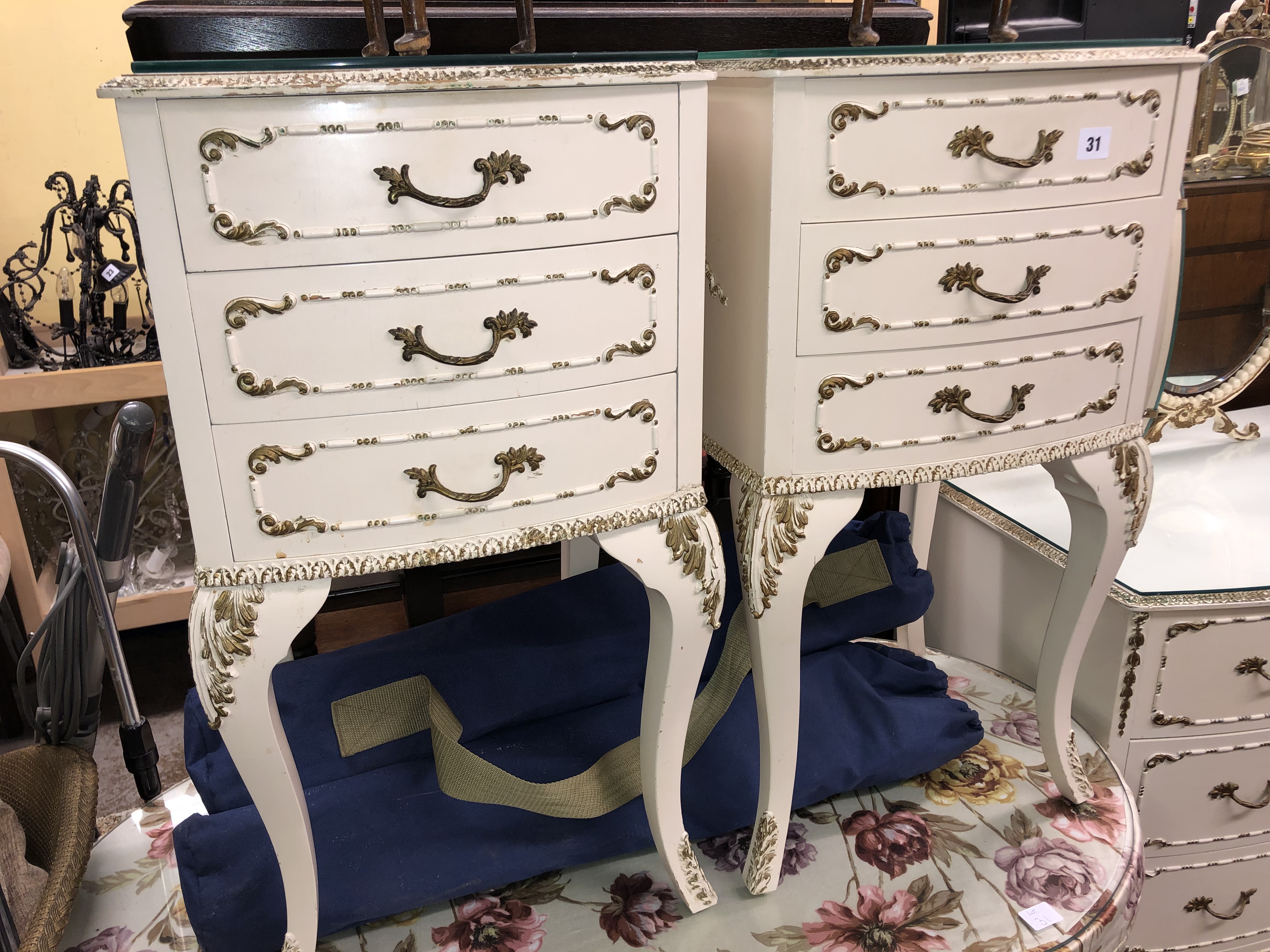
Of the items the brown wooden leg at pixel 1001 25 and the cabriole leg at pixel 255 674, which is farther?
the brown wooden leg at pixel 1001 25

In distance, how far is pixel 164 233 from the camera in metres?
0.60

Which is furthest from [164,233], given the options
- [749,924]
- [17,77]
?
[17,77]

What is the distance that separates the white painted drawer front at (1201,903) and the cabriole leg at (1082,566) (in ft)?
0.70

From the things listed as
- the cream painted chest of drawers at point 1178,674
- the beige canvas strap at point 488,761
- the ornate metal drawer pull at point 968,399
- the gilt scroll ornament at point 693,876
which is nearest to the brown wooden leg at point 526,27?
the ornate metal drawer pull at point 968,399

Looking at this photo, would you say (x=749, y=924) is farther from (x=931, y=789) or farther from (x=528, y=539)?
(x=528, y=539)

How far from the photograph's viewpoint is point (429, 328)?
0.66 m

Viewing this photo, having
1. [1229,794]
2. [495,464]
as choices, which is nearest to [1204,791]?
[1229,794]

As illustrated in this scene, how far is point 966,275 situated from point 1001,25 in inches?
9.2

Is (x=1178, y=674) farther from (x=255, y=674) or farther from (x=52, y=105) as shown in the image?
(x=52, y=105)

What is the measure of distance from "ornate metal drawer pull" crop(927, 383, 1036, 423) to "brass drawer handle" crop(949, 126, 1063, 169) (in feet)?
0.60

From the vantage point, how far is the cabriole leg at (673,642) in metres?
0.79

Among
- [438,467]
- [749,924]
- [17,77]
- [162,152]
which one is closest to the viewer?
[162,152]

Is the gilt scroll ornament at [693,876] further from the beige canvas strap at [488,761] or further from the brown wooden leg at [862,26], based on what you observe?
the brown wooden leg at [862,26]

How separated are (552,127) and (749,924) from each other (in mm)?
736
